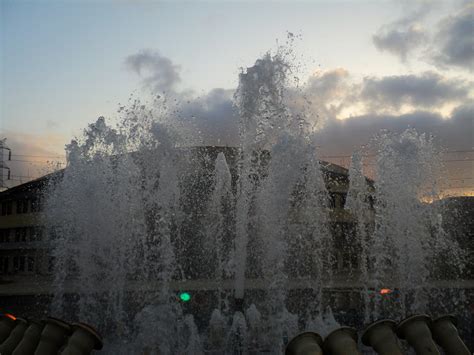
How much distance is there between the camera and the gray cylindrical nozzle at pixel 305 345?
7.66 meters

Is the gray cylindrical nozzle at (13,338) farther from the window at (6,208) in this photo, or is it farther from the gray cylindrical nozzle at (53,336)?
the window at (6,208)

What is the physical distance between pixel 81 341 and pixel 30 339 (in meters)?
0.98

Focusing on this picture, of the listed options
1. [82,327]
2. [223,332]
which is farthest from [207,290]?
[82,327]

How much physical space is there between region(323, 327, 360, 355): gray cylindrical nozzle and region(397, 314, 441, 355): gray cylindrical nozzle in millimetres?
A: 968

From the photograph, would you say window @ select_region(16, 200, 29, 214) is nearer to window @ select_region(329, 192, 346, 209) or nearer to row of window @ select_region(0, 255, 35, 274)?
row of window @ select_region(0, 255, 35, 274)

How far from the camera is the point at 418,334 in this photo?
833 centimetres

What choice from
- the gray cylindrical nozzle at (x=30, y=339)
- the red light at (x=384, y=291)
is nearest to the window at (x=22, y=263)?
Result: the red light at (x=384, y=291)

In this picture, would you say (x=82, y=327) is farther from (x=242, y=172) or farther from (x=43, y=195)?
(x=43, y=195)

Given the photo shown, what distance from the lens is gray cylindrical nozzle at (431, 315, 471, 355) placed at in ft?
28.0

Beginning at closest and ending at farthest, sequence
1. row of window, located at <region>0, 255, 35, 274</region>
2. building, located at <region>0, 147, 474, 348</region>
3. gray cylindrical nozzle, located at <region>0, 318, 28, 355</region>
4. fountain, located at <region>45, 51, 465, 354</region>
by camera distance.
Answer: gray cylindrical nozzle, located at <region>0, 318, 28, 355</region> < fountain, located at <region>45, 51, 465, 354</region> < building, located at <region>0, 147, 474, 348</region> < row of window, located at <region>0, 255, 35, 274</region>

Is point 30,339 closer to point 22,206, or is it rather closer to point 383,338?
point 383,338

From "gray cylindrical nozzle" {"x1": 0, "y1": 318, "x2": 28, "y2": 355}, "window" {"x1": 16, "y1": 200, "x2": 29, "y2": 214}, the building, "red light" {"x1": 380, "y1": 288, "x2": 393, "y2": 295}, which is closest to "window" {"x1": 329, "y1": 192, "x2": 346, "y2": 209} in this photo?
the building

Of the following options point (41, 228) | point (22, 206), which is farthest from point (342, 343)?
point (22, 206)

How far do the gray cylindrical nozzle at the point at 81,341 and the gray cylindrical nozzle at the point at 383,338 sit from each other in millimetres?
4665
